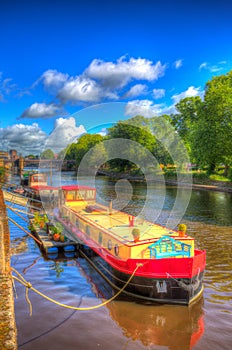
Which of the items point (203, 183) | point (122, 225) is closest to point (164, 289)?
point (122, 225)

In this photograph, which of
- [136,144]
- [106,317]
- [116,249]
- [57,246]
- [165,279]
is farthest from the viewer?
[136,144]

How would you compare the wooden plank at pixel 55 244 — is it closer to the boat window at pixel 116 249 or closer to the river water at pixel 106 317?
the river water at pixel 106 317

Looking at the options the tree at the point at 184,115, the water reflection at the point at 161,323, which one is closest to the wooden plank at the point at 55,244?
the water reflection at the point at 161,323

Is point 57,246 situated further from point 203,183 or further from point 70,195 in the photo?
point 203,183

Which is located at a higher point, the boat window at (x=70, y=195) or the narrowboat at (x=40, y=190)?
the boat window at (x=70, y=195)

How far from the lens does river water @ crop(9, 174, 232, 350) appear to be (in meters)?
11.4

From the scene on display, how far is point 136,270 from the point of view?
47.0 ft

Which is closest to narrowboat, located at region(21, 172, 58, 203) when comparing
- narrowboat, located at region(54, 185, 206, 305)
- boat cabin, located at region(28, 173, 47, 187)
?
boat cabin, located at region(28, 173, 47, 187)

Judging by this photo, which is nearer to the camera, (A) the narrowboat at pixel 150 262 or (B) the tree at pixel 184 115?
(A) the narrowboat at pixel 150 262

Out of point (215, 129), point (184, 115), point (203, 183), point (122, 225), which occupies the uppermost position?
point (184, 115)

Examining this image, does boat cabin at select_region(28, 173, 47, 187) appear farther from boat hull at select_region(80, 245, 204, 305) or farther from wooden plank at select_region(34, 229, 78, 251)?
boat hull at select_region(80, 245, 204, 305)

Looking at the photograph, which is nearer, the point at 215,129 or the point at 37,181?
the point at 37,181

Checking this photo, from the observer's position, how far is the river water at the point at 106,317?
1144 cm

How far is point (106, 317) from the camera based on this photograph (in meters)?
13.3
